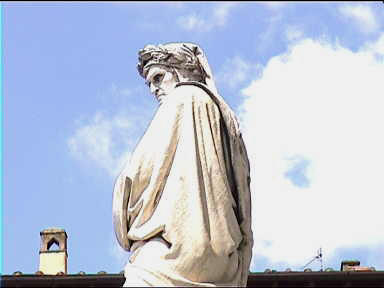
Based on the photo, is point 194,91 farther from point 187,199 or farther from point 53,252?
point 53,252

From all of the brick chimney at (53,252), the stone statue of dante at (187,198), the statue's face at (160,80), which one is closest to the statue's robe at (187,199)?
the stone statue of dante at (187,198)

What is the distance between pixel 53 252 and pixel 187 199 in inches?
1765

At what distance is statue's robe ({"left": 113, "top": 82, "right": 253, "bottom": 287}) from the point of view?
7.40 m

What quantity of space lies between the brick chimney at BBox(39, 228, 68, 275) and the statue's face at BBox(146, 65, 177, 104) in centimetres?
4185

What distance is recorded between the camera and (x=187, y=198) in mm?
7590

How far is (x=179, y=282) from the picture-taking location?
7285mm

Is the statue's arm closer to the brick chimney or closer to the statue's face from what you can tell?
the statue's face

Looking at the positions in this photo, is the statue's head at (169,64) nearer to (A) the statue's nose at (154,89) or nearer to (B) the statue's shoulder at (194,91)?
(A) the statue's nose at (154,89)

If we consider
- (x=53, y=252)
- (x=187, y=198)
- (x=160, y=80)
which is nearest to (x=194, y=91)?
(x=160, y=80)

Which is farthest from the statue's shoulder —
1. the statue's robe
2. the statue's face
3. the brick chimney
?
the brick chimney

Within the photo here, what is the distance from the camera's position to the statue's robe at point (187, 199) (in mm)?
7402

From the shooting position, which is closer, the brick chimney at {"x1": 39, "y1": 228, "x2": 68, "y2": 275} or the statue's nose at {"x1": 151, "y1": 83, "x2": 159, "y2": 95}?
the statue's nose at {"x1": 151, "y1": 83, "x2": 159, "y2": 95}

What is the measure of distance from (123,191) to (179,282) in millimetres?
838

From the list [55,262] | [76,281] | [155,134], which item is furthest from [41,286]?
[155,134]
